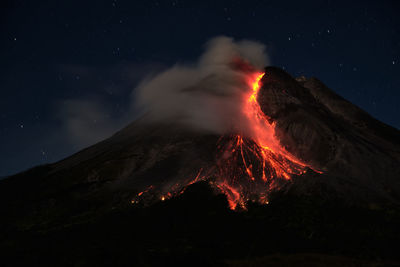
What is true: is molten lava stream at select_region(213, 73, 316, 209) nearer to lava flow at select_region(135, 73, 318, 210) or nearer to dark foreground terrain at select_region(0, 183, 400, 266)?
lava flow at select_region(135, 73, 318, 210)

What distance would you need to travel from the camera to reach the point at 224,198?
38281 millimetres

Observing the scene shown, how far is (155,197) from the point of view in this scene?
39500 millimetres

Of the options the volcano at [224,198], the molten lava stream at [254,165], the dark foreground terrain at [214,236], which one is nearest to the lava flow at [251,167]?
the molten lava stream at [254,165]

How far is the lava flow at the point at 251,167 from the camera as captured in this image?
40562 mm

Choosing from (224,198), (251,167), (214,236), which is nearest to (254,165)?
(251,167)

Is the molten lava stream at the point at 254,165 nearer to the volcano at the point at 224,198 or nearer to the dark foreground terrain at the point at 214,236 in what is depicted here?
the volcano at the point at 224,198

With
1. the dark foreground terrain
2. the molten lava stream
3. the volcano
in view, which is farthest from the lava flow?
the dark foreground terrain

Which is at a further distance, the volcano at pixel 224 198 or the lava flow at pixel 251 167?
the lava flow at pixel 251 167

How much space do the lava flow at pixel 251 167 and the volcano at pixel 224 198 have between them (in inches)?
8.4

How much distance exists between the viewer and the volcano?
2462cm

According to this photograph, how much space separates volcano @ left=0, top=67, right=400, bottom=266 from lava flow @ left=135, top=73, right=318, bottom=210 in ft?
0.70

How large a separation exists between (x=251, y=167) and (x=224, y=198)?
36.8 ft

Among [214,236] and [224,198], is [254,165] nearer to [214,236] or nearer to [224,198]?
[224,198]

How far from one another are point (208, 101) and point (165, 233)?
53016 millimetres
